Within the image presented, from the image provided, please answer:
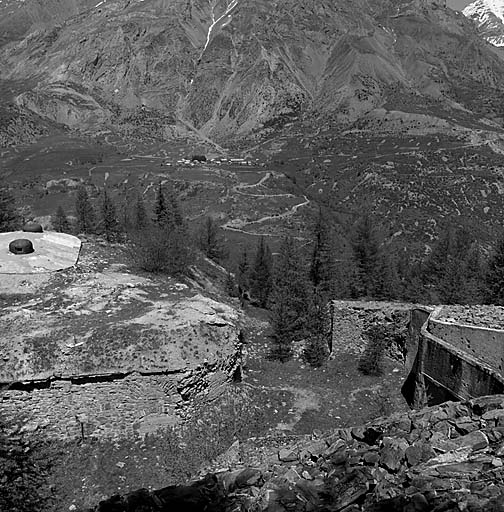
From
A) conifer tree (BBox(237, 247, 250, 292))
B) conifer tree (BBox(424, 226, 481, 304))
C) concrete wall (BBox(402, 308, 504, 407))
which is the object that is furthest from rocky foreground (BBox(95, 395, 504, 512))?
conifer tree (BBox(237, 247, 250, 292))

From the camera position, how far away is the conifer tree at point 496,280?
34281 mm

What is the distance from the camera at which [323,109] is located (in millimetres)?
198625

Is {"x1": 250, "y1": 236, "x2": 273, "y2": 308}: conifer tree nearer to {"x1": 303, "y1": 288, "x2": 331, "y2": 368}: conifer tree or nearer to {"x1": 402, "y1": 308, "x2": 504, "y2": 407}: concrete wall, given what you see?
{"x1": 303, "y1": 288, "x2": 331, "y2": 368}: conifer tree

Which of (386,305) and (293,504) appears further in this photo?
(386,305)

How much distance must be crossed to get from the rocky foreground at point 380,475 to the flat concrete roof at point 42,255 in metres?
18.2

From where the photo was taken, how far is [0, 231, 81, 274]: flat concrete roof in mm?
24406

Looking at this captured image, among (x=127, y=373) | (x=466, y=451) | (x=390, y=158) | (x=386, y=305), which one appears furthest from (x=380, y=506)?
(x=390, y=158)

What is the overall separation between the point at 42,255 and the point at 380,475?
72.7 ft

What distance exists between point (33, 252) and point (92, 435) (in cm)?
1283

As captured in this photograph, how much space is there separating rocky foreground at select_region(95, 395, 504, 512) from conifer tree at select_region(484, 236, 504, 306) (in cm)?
2685

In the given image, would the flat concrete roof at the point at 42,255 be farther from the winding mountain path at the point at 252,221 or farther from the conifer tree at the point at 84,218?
the winding mountain path at the point at 252,221

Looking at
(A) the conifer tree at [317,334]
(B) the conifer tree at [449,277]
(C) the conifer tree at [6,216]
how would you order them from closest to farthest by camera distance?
(A) the conifer tree at [317,334] < (B) the conifer tree at [449,277] < (C) the conifer tree at [6,216]

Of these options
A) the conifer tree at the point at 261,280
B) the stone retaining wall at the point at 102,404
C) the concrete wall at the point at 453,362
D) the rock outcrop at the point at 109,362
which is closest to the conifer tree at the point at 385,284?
the conifer tree at the point at 261,280

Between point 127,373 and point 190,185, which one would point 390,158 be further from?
point 127,373
